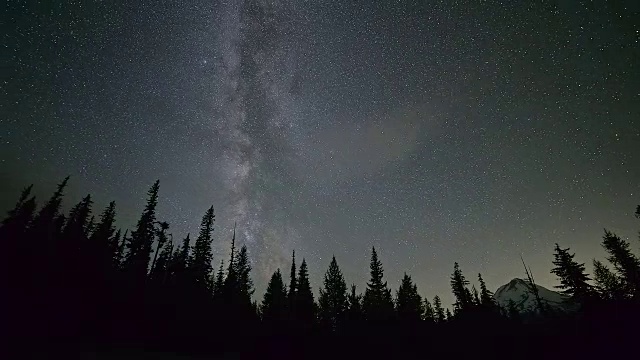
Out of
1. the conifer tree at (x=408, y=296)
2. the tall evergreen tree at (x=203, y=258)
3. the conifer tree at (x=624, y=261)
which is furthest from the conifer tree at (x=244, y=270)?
the conifer tree at (x=624, y=261)

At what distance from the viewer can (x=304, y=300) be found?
45.6 m

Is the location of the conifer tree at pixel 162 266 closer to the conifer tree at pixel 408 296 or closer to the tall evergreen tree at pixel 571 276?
the conifer tree at pixel 408 296

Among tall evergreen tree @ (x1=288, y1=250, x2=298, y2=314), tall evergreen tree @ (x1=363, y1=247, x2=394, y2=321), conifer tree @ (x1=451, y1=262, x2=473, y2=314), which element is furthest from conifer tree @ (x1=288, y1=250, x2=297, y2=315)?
conifer tree @ (x1=451, y1=262, x2=473, y2=314)

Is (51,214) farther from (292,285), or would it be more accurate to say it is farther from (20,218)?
(292,285)

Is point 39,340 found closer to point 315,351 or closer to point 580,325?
point 315,351

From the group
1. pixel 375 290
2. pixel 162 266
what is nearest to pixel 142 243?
pixel 162 266

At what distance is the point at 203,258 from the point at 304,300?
17185 mm

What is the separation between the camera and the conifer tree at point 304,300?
134 ft

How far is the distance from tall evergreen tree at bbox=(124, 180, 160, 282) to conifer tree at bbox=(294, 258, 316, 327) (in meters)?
21.1

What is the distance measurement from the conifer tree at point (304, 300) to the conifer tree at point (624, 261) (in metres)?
42.5

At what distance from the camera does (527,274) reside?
2306 inches

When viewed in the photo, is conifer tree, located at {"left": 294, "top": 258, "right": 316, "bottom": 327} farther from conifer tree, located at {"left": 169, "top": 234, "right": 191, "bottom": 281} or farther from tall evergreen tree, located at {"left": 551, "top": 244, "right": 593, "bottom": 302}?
tall evergreen tree, located at {"left": 551, "top": 244, "right": 593, "bottom": 302}

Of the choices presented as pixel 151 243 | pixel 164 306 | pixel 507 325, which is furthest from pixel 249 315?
pixel 507 325

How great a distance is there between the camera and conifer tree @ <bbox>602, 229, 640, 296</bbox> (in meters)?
40.0
